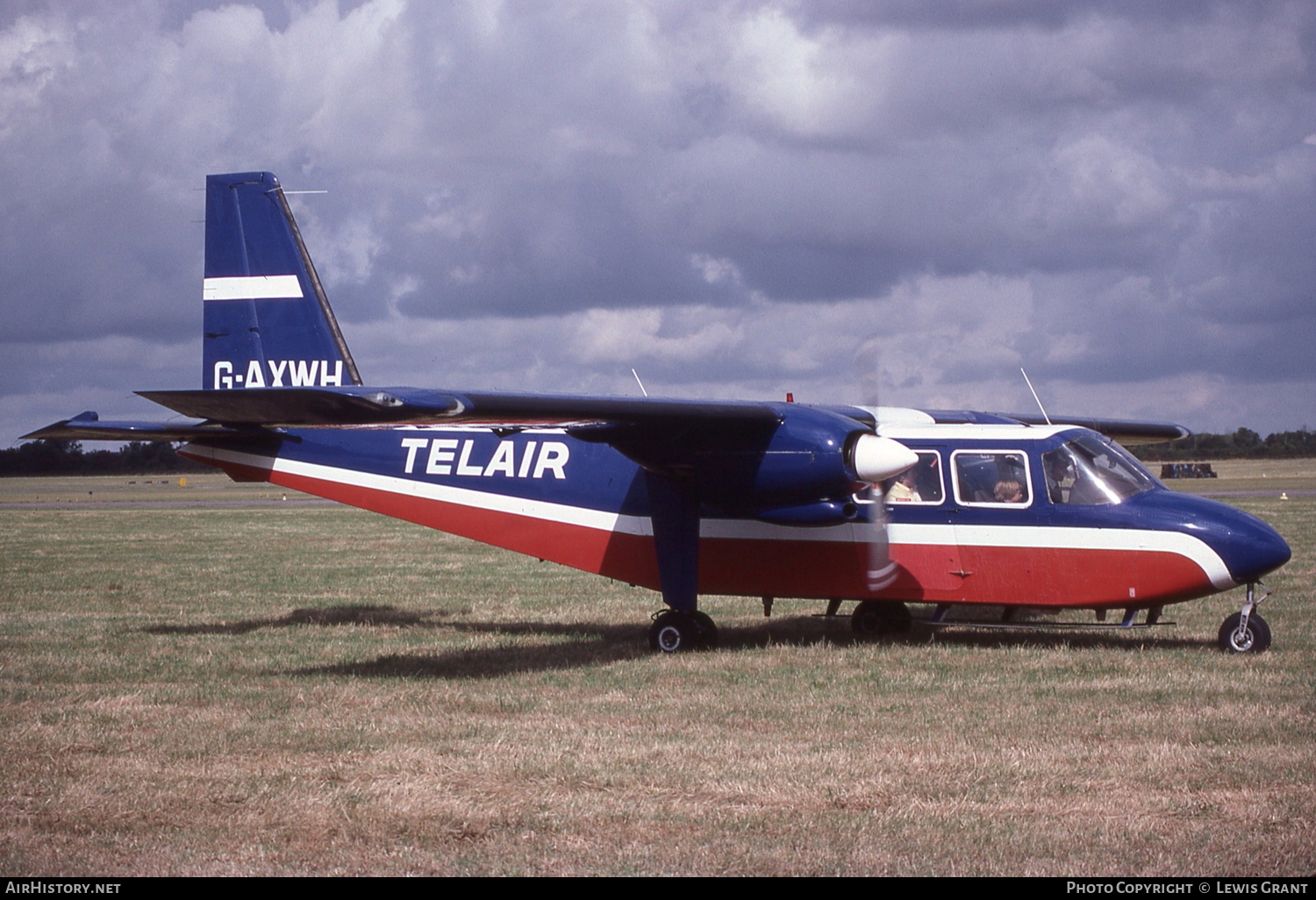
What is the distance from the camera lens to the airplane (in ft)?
40.8

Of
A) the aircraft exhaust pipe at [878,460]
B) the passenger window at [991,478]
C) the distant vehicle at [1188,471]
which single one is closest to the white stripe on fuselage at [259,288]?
the aircraft exhaust pipe at [878,460]

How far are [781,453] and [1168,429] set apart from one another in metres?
9.12

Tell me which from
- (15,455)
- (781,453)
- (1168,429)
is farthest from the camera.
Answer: (15,455)

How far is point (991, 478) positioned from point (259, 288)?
994cm

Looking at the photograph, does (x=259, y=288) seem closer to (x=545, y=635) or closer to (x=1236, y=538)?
(x=545, y=635)

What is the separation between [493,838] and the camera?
6.93 m

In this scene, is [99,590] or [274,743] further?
[99,590]

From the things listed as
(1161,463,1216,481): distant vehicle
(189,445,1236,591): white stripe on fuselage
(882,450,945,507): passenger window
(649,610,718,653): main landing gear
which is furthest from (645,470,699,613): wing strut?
(1161,463,1216,481): distant vehicle

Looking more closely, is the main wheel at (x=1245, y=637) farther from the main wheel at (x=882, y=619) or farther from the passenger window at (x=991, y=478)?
the main wheel at (x=882, y=619)

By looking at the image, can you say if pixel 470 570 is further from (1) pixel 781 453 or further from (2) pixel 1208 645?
(2) pixel 1208 645

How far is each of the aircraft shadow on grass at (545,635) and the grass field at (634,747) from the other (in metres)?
0.08

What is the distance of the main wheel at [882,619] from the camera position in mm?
15227
